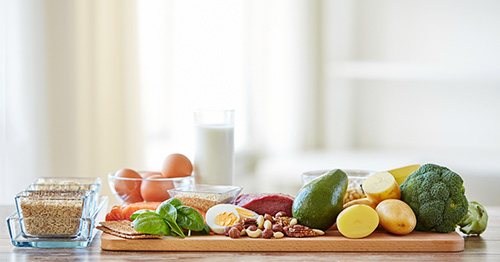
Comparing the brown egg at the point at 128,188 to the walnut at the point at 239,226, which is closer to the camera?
the walnut at the point at 239,226

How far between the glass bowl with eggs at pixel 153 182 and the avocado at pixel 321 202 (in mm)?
370

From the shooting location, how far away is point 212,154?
5.45 feet

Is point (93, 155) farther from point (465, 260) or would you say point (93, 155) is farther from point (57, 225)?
point (465, 260)

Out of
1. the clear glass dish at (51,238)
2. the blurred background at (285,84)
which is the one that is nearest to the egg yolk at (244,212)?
the clear glass dish at (51,238)

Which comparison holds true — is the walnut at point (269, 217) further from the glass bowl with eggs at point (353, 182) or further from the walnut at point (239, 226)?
the glass bowl with eggs at point (353, 182)

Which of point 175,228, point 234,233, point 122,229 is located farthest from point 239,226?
point 122,229

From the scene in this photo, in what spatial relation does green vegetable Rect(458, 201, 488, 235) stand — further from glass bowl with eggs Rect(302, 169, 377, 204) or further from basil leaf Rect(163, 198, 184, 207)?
basil leaf Rect(163, 198, 184, 207)

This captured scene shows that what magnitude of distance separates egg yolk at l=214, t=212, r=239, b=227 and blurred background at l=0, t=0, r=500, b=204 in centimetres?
128

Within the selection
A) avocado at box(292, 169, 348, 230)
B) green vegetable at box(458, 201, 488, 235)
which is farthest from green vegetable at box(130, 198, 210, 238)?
green vegetable at box(458, 201, 488, 235)

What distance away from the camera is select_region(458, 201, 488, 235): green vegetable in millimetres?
1382

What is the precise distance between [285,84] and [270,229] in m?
2.44

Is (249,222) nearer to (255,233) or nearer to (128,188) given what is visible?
(255,233)

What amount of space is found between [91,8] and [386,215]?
171 centimetres

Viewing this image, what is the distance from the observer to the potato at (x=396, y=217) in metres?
1.28
